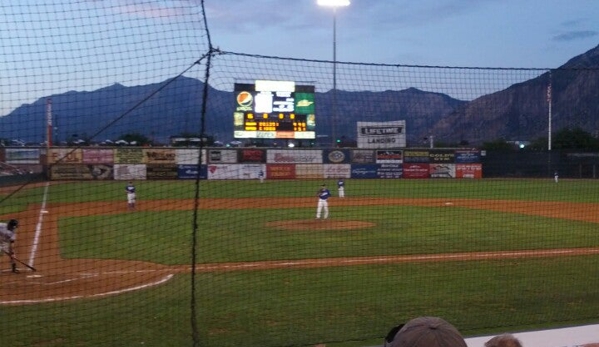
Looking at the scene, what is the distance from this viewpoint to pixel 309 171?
133 feet

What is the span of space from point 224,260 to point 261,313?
210 inches

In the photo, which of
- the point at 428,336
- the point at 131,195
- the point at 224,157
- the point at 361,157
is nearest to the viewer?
the point at 428,336

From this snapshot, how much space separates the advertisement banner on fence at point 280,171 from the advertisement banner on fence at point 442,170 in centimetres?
904

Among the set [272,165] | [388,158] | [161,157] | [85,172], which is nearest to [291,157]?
[272,165]

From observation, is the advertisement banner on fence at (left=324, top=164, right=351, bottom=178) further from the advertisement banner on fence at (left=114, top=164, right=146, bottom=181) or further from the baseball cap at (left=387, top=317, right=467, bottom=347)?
the baseball cap at (left=387, top=317, right=467, bottom=347)

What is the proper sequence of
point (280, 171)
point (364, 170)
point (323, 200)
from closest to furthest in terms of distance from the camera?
point (323, 200)
point (280, 171)
point (364, 170)

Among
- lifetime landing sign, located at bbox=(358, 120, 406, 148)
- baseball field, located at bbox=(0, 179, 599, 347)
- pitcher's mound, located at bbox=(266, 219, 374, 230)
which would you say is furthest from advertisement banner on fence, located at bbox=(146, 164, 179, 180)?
lifetime landing sign, located at bbox=(358, 120, 406, 148)

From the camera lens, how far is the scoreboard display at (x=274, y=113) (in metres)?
32.7

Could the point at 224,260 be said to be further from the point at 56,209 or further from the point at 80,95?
the point at 56,209

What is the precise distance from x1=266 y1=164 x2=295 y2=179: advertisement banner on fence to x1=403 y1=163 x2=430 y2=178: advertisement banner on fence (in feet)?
23.5

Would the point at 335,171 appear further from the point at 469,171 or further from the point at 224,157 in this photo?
the point at 469,171

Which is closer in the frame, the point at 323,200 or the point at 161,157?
the point at 323,200

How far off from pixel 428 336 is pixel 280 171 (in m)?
37.9

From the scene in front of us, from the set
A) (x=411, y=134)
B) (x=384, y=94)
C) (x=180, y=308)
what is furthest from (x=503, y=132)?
(x=180, y=308)
